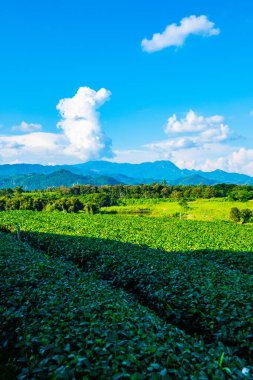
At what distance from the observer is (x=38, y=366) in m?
6.15

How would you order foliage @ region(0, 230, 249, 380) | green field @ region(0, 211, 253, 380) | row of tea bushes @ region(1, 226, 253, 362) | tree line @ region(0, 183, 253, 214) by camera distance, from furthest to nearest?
1. tree line @ region(0, 183, 253, 214)
2. row of tea bushes @ region(1, 226, 253, 362)
3. green field @ region(0, 211, 253, 380)
4. foliage @ region(0, 230, 249, 380)

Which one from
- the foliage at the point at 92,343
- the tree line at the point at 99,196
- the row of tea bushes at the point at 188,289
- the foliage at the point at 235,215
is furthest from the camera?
the tree line at the point at 99,196

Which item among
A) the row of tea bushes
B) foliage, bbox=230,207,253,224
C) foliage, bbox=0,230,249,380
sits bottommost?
foliage, bbox=230,207,253,224

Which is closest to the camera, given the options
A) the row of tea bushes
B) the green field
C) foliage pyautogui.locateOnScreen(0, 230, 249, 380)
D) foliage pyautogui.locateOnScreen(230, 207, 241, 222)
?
foliage pyautogui.locateOnScreen(0, 230, 249, 380)

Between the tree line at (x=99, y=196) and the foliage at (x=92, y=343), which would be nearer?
the foliage at (x=92, y=343)

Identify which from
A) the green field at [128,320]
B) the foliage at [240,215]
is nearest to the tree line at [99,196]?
the foliage at [240,215]

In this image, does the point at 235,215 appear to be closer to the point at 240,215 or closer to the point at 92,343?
the point at 240,215

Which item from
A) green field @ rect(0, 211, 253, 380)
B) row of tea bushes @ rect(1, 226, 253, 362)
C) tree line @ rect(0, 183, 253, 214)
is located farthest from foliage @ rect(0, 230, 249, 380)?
tree line @ rect(0, 183, 253, 214)

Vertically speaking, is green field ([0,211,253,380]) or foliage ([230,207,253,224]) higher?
green field ([0,211,253,380])

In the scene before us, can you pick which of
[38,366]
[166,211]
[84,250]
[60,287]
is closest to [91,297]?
[60,287]

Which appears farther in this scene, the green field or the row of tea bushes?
the row of tea bushes

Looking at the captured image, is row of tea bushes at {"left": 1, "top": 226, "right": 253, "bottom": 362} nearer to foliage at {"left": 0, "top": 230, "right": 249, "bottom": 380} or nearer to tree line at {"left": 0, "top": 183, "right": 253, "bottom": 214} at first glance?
foliage at {"left": 0, "top": 230, "right": 249, "bottom": 380}

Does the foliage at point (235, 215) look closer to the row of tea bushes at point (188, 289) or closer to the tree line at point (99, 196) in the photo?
the tree line at point (99, 196)

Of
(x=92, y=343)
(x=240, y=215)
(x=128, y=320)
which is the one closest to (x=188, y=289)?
(x=128, y=320)
